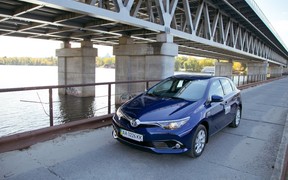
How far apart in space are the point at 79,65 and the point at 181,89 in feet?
58.2

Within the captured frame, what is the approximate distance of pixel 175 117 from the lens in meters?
3.85

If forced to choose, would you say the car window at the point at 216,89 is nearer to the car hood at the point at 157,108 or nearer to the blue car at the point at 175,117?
the blue car at the point at 175,117

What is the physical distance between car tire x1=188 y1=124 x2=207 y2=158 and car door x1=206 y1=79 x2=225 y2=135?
308 mm

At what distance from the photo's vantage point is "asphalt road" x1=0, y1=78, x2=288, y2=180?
3.53 m

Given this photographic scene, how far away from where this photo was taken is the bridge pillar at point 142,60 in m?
12.5

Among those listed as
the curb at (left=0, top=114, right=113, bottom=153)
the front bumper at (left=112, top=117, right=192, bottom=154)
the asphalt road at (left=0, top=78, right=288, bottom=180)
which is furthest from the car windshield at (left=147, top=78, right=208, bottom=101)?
the curb at (left=0, top=114, right=113, bottom=153)

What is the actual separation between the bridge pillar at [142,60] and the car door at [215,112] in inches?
262

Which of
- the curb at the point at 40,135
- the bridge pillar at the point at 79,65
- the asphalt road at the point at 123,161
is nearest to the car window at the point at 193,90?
the asphalt road at the point at 123,161

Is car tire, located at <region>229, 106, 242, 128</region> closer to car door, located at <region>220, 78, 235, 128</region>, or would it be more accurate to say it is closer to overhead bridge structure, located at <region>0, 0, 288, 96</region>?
car door, located at <region>220, 78, 235, 128</region>

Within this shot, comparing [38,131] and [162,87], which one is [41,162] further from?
[162,87]

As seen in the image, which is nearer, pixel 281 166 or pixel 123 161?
pixel 281 166

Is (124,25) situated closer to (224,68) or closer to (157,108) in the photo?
(157,108)

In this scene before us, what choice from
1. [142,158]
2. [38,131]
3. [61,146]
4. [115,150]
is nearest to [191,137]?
[142,158]

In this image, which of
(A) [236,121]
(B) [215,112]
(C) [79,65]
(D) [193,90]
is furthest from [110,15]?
(C) [79,65]
